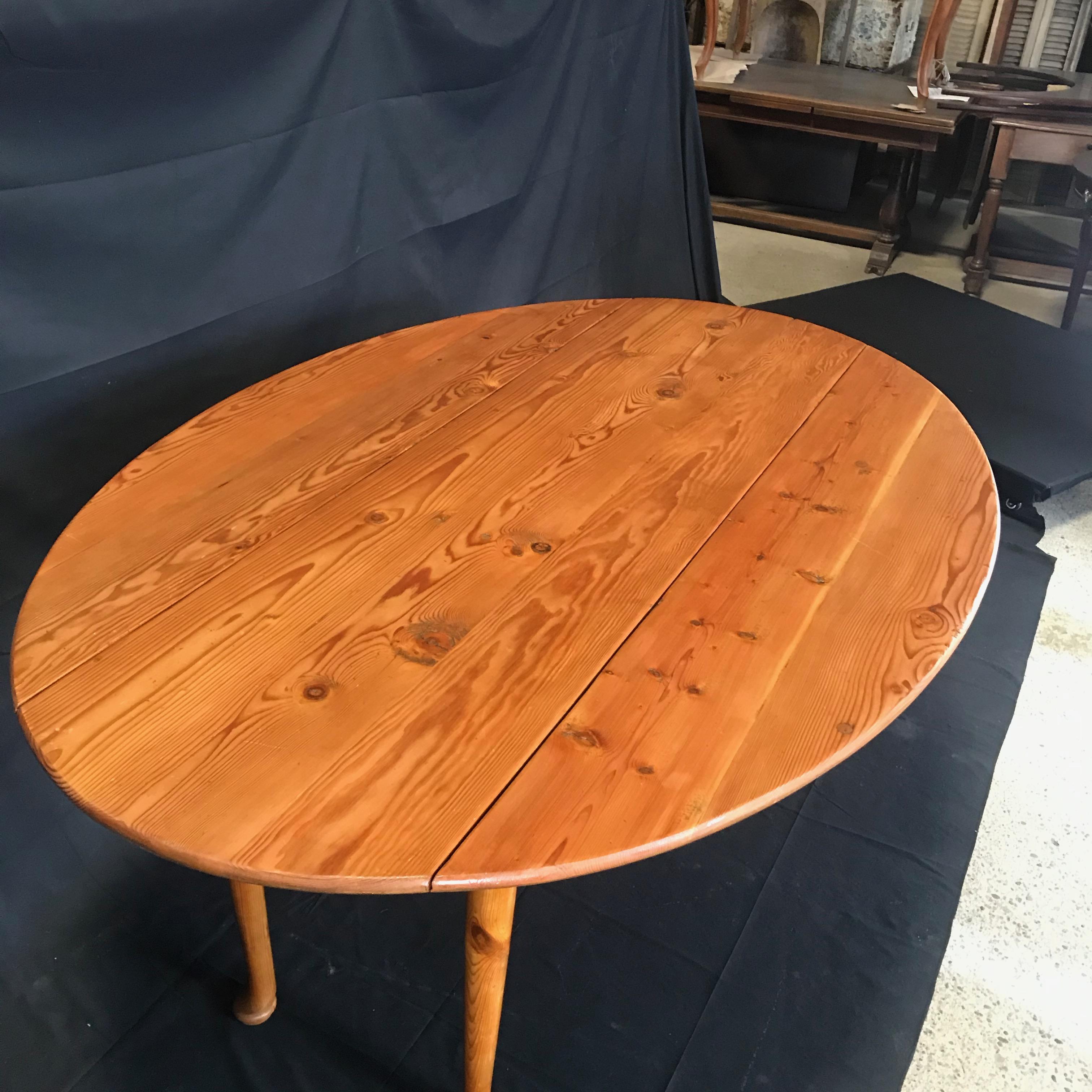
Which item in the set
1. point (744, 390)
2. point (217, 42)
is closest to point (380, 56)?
point (217, 42)

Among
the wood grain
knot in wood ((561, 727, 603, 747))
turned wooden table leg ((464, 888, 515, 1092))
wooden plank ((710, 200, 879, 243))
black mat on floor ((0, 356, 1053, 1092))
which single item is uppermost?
the wood grain

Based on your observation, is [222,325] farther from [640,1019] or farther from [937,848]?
[937,848]

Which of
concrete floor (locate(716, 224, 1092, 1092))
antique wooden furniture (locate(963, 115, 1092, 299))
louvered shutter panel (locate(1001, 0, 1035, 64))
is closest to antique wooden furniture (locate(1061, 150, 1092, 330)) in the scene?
antique wooden furniture (locate(963, 115, 1092, 299))

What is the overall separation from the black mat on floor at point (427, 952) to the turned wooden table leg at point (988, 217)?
236cm

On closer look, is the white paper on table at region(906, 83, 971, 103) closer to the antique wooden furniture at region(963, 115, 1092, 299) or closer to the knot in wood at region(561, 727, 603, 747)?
the antique wooden furniture at region(963, 115, 1092, 299)

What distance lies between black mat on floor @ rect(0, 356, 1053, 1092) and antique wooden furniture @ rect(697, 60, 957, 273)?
100 inches

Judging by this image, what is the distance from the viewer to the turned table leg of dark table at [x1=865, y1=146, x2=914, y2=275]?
11.3 ft

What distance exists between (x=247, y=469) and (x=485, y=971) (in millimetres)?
549

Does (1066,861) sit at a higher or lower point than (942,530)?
lower

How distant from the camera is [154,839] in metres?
0.62

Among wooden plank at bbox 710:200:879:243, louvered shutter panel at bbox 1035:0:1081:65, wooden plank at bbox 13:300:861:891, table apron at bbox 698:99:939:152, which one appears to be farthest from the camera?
louvered shutter panel at bbox 1035:0:1081:65

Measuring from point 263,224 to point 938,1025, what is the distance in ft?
4.56

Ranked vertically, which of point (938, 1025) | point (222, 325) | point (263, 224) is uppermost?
point (263, 224)

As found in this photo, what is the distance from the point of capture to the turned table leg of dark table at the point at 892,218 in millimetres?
3432
